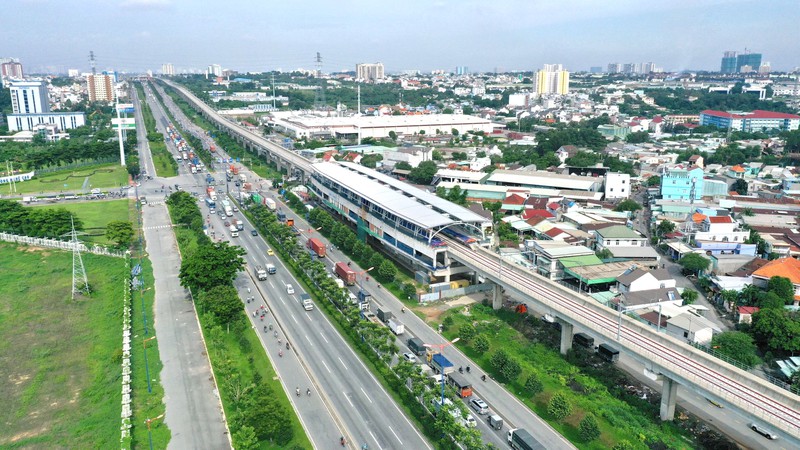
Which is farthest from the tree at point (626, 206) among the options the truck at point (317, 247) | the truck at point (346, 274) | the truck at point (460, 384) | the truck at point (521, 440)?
the truck at point (521, 440)

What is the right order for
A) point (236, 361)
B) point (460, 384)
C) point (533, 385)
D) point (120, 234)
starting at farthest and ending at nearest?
point (120, 234) → point (236, 361) → point (460, 384) → point (533, 385)

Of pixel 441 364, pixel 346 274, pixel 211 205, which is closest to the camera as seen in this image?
pixel 441 364

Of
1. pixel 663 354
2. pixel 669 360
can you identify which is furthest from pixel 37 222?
pixel 669 360

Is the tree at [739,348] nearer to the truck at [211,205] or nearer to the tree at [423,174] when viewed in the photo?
the tree at [423,174]

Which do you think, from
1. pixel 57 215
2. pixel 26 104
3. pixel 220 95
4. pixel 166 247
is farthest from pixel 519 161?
pixel 220 95

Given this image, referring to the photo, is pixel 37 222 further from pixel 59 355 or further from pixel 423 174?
pixel 423 174

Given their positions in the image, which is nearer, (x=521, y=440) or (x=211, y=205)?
(x=521, y=440)

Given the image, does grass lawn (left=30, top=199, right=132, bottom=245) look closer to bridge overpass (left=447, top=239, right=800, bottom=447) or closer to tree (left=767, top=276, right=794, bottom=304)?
bridge overpass (left=447, top=239, right=800, bottom=447)

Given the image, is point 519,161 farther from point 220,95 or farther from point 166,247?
point 220,95
